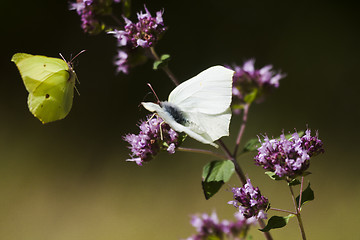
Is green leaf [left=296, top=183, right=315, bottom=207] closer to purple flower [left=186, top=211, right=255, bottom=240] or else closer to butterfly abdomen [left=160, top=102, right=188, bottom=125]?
purple flower [left=186, top=211, right=255, bottom=240]

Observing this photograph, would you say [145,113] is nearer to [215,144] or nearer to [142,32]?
[142,32]

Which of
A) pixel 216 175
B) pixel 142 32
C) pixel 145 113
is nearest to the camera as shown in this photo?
pixel 216 175

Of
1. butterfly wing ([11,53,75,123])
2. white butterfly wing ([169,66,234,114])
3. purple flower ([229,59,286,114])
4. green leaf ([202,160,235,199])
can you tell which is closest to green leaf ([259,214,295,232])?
green leaf ([202,160,235,199])

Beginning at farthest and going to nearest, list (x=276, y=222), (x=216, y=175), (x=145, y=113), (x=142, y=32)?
(x=145, y=113) → (x=142, y=32) → (x=216, y=175) → (x=276, y=222)

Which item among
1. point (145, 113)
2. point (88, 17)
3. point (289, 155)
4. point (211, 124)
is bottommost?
point (289, 155)

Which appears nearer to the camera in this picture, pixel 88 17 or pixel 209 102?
pixel 209 102

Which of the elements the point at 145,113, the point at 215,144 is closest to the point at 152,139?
the point at 215,144

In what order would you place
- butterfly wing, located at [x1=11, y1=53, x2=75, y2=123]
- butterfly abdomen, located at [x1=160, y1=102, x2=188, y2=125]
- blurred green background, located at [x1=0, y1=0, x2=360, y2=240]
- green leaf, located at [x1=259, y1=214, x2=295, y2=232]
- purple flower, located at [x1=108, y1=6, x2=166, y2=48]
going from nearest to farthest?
1. green leaf, located at [x1=259, y1=214, x2=295, y2=232]
2. butterfly abdomen, located at [x1=160, y1=102, x2=188, y2=125]
3. purple flower, located at [x1=108, y1=6, x2=166, y2=48]
4. butterfly wing, located at [x1=11, y1=53, x2=75, y2=123]
5. blurred green background, located at [x1=0, y1=0, x2=360, y2=240]

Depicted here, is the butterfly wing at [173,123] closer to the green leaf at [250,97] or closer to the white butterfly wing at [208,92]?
the white butterfly wing at [208,92]

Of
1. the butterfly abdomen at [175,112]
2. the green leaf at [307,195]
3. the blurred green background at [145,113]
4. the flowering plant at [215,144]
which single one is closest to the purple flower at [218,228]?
the flowering plant at [215,144]
